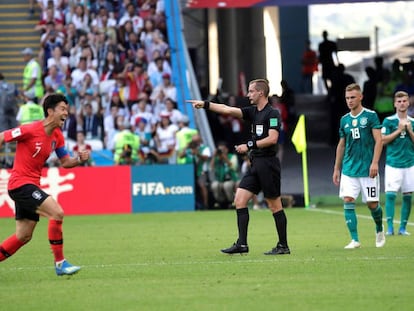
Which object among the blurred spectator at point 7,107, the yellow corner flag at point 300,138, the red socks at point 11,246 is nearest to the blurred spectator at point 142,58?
the blurred spectator at point 7,107

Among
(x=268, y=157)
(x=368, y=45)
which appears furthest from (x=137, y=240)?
(x=368, y=45)

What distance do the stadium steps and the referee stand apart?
18.1 metres

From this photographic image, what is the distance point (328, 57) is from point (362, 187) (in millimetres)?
22466

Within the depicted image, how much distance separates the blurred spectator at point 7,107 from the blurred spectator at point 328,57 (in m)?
12.2

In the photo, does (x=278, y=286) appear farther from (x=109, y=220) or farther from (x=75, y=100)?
(x=75, y=100)

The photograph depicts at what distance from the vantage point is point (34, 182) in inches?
490

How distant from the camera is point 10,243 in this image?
12.5m

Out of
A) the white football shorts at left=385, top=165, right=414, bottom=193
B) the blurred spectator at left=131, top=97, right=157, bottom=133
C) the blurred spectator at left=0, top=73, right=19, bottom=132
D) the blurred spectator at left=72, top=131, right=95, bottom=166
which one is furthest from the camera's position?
the blurred spectator at left=131, top=97, right=157, bottom=133

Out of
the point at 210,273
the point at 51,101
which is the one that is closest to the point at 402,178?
the point at 210,273

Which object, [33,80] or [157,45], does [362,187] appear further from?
[157,45]

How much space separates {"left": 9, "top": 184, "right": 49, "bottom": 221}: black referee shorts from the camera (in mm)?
12266

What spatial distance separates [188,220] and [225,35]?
19.7m

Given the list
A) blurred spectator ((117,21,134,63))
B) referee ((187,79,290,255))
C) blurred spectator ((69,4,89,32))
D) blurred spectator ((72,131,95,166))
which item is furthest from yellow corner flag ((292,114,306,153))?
referee ((187,79,290,255))

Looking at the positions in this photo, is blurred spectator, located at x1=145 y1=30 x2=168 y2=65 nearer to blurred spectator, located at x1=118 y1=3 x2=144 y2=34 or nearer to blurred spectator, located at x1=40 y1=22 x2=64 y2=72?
blurred spectator, located at x1=118 y1=3 x2=144 y2=34
